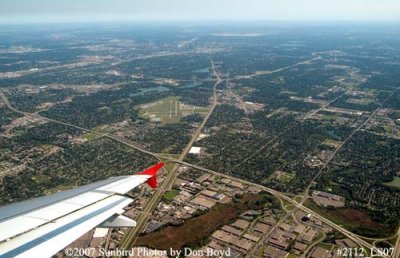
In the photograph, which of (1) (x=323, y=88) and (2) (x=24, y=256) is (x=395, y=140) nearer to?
(1) (x=323, y=88)

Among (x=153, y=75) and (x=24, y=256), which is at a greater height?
(x=24, y=256)

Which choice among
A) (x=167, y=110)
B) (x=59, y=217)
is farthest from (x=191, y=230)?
(x=167, y=110)

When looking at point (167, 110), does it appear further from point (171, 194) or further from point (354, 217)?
point (354, 217)

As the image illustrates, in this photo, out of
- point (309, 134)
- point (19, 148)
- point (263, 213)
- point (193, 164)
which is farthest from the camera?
point (309, 134)

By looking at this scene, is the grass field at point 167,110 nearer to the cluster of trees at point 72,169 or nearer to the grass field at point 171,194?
the cluster of trees at point 72,169

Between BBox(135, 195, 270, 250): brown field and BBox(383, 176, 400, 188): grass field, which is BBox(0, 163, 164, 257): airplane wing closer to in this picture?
BBox(135, 195, 270, 250): brown field

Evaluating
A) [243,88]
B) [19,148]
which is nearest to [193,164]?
[19,148]

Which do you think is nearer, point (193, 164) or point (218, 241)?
point (218, 241)

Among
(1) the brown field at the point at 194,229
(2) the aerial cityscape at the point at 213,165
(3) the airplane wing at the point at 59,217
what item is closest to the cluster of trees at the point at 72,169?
(2) the aerial cityscape at the point at 213,165
